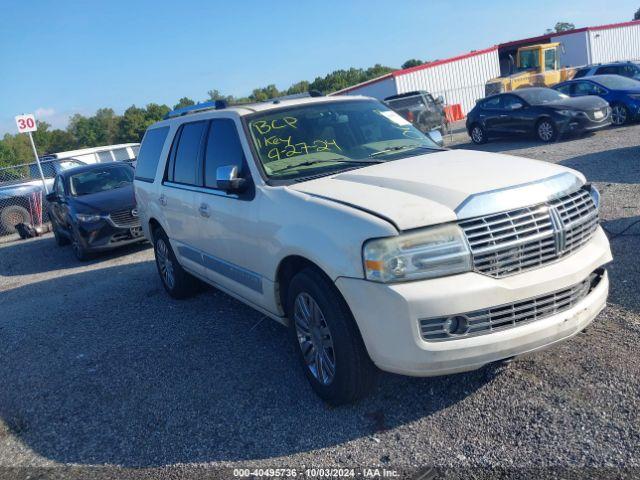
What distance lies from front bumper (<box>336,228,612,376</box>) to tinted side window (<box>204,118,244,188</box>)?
71.2 inches

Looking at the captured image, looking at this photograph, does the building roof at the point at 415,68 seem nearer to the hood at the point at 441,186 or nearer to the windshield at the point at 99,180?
the windshield at the point at 99,180

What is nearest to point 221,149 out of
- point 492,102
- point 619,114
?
point 492,102

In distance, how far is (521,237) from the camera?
126 inches

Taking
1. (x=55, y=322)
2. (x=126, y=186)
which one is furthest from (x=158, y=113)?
(x=55, y=322)

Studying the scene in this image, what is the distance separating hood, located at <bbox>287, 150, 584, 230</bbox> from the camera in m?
3.21

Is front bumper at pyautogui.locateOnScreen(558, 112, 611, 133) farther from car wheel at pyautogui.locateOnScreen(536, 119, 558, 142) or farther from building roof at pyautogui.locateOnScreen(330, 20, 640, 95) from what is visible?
building roof at pyautogui.locateOnScreen(330, 20, 640, 95)

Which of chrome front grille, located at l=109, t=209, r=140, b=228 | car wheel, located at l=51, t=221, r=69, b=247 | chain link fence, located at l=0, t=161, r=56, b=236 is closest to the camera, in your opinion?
chrome front grille, located at l=109, t=209, r=140, b=228

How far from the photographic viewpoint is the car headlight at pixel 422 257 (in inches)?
122

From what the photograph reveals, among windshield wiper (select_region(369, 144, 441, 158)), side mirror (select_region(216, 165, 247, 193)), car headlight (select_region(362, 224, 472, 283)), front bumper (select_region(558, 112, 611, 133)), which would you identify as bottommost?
front bumper (select_region(558, 112, 611, 133))

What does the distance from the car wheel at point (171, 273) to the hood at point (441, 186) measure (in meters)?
2.80

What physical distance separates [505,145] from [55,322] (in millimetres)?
13781

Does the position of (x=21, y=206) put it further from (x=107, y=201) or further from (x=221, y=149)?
(x=221, y=149)

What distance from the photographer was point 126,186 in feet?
36.7

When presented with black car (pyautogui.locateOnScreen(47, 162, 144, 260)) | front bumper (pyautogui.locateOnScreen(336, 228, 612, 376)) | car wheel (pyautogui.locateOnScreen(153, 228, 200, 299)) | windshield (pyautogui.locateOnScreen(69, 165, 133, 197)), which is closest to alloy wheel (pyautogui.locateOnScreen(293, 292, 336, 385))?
front bumper (pyautogui.locateOnScreen(336, 228, 612, 376))
